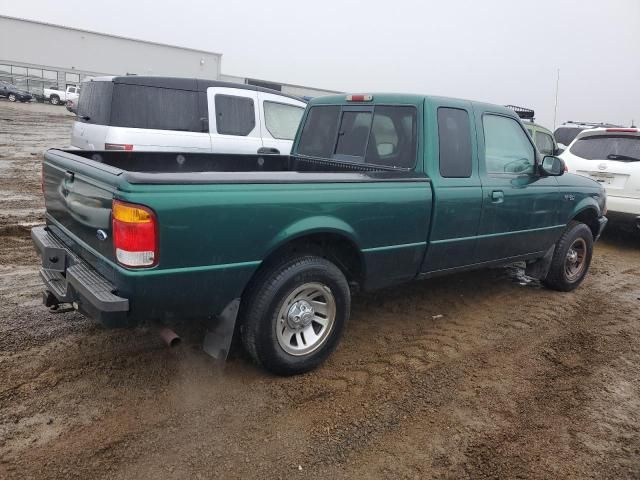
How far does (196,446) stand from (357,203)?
1.78 metres

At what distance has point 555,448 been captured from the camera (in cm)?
295

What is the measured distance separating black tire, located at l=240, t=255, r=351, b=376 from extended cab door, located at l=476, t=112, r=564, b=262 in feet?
5.40

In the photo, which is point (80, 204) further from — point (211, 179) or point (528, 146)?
point (528, 146)

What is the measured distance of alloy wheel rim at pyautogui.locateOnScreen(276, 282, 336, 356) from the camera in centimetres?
340

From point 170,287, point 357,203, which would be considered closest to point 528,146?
point 357,203

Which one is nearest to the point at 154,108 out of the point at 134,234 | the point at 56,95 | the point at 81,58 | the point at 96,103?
the point at 96,103

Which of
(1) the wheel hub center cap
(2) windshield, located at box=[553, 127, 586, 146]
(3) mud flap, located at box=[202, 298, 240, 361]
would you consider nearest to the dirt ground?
(3) mud flap, located at box=[202, 298, 240, 361]

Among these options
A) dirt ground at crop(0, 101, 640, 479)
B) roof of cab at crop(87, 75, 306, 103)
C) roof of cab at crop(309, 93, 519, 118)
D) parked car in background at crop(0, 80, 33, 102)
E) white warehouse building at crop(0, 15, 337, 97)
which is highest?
white warehouse building at crop(0, 15, 337, 97)

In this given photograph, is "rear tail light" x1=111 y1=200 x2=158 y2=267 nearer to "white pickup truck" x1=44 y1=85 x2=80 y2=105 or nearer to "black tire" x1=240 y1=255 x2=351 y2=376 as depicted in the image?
"black tire" x1=240 y1=255 x2=351 y2=376

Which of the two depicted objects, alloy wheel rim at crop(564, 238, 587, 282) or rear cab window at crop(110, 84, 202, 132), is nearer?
alloy wheel rim at crop(564, 238, 587, 282)

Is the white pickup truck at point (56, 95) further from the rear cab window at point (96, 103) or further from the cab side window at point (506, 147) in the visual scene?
the cab side window at point (506, 147)

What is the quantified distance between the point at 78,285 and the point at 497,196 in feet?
10.9

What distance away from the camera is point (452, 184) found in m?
4.11

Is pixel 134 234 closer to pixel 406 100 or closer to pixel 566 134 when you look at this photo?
pixel 406 100
